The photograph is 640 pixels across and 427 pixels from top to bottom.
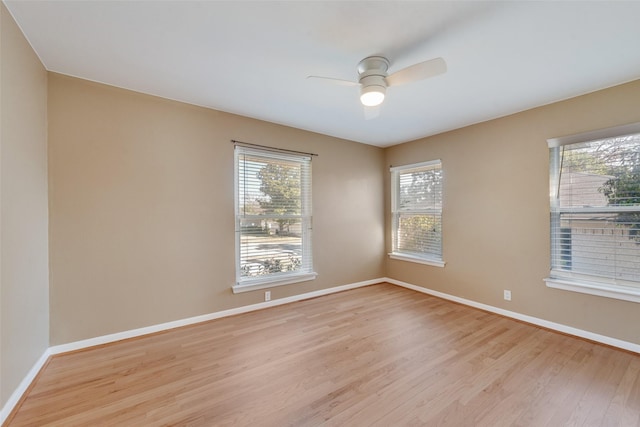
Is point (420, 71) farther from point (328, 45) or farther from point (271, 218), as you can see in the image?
point (271, 218)

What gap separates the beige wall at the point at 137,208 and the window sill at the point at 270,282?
94 mm

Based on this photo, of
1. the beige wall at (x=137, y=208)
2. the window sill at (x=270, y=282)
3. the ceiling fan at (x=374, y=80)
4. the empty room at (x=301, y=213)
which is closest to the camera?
the empty room at (x=301, y=213)

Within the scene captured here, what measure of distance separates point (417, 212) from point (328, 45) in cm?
313

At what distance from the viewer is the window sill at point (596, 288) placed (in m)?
2.42

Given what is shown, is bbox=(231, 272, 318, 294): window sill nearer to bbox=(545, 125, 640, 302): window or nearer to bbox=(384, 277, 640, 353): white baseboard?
bbox=(384, 277, 640, 353): white baseboard

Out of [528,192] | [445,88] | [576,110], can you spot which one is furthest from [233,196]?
[576,110]

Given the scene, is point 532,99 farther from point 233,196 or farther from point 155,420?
point 155,420

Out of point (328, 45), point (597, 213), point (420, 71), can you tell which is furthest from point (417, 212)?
point (328, 45)

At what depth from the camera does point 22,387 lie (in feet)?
6.01

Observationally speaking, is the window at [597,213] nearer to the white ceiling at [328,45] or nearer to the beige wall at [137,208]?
the white ceiling at [328,45]

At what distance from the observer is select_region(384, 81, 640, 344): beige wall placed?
101 inches

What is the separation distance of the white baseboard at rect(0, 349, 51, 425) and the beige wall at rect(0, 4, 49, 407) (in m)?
0.04

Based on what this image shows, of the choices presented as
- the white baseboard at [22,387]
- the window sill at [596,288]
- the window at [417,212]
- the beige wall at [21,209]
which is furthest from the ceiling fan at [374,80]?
the white baseboard at [22,387]

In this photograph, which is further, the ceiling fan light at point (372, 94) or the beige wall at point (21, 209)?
the ceiling fan light at point (372, 94)
